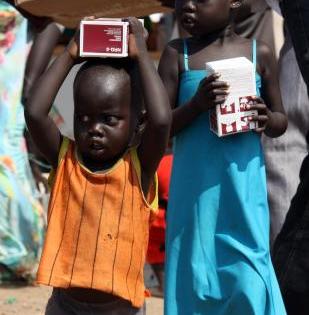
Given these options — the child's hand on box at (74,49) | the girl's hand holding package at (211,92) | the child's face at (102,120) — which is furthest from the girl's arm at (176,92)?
the child's hand on box at (74,49)

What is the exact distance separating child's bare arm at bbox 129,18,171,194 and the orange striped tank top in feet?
0.25

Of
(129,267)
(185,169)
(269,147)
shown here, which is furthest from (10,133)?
(129,267)

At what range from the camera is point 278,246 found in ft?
14.0

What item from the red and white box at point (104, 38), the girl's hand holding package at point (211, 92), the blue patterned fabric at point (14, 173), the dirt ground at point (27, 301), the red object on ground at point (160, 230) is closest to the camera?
the red and white box at point (104, 38)

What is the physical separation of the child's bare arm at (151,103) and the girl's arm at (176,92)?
35cm

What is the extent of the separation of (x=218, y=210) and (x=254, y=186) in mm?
164

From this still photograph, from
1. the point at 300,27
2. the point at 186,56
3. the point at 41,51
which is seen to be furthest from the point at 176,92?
the point at 41,51

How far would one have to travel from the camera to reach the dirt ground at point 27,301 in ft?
19.3

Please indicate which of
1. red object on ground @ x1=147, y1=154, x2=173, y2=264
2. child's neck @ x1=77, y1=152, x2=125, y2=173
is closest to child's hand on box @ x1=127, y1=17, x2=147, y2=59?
child's neck @ x1=77, y1=152, x2=125, y2=173

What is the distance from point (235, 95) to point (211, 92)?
4.0 inches

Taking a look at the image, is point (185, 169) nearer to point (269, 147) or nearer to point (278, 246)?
point (278, 246)

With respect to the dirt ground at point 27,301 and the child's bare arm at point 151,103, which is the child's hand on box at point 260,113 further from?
the dirt ground at point 27,301

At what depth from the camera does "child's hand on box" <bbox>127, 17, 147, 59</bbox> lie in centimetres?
365

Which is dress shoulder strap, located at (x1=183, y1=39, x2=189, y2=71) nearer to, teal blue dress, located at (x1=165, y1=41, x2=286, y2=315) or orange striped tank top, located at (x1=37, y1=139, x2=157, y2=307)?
teal blue dress, located at (x1=165, y1=41, x2=286, y2=315)
